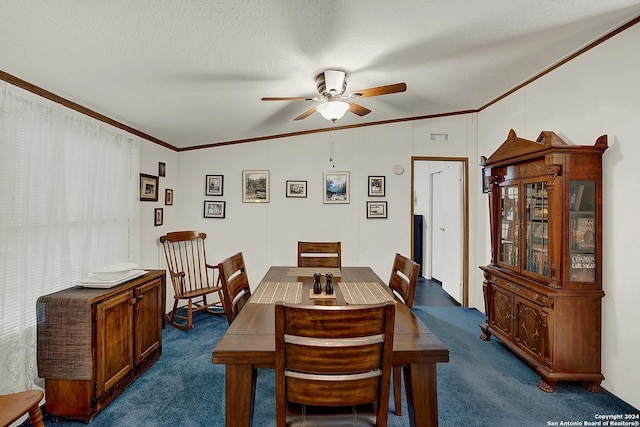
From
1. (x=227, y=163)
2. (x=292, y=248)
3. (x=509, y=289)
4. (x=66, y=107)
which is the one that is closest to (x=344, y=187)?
A: (x=292, y=248)

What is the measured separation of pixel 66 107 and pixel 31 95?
1.02 ft

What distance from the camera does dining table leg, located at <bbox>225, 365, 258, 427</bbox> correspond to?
1.42m

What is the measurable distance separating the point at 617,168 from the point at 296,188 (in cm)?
331

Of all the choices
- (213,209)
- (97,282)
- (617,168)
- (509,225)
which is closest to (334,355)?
(97,282)

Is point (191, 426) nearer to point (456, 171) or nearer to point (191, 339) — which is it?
point (191, 339)

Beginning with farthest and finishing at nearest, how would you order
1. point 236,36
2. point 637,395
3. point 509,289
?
point 509,289
point 637,395
point 236,36

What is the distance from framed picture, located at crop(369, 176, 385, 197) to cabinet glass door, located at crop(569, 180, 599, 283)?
2.29 meters

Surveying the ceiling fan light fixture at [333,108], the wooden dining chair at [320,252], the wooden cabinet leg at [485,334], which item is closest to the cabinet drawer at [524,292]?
the wooden cabinet leg at [485,334]

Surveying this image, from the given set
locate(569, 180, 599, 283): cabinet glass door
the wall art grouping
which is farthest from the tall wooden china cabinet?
the wall art grouping

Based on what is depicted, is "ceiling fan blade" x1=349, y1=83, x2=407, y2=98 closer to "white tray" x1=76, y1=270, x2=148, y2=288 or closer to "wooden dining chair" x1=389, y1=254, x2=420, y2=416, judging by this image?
"wooden dining chair" x1=389, y1=254, x2=420, y2=416

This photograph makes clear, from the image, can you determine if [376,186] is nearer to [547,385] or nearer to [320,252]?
[320,252]

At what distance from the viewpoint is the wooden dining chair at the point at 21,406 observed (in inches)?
57.0

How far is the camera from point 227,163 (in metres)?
4.48

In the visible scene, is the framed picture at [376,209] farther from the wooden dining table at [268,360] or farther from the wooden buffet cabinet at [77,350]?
the wooden buffet cabinet at [77,350]
